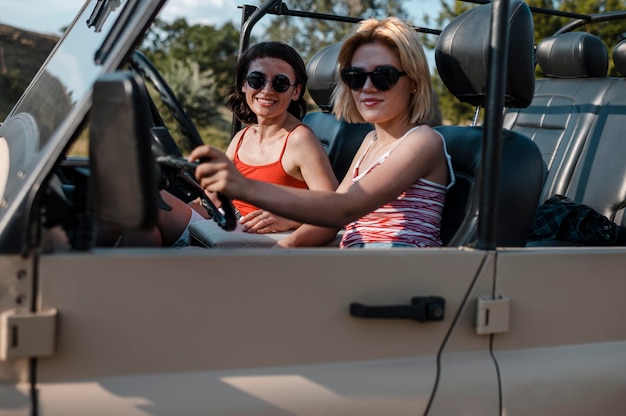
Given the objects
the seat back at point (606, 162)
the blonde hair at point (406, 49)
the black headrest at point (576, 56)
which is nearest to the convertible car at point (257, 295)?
the blonde hair at point (406, 49)

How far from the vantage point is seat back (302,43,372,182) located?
12.1 feet

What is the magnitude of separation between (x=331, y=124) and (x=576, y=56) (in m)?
1.25

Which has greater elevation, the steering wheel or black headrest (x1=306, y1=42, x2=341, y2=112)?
black headrest (x1=306, y1=42, x2=341, y2=112)

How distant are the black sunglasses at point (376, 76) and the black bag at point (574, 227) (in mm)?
825

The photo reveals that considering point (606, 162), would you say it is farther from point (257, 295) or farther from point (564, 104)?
point (257, 295)

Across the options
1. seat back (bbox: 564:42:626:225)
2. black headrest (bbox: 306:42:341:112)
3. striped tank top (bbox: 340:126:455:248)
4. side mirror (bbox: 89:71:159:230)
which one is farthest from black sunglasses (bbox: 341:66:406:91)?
black headrest (bbox: 306:42:341:112)

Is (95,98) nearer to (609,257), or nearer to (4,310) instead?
(4,310)

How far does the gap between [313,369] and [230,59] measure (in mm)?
21756

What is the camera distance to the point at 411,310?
1.78 metres

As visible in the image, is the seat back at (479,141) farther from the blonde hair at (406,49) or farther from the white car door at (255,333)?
the white car door at (255,333)

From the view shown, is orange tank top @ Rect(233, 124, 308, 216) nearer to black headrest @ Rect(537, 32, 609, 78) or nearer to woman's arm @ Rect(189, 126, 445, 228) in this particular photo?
woman's arm @ Rect(189, 126, 445, 228)

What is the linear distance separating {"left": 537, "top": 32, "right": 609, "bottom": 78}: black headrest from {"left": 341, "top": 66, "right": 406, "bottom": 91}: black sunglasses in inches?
76.0

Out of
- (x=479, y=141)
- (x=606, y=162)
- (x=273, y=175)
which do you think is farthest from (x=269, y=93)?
(x=606, y=162)

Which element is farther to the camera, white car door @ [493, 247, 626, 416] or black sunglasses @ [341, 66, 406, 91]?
black sunglasses @ [341, 66, 406, 91]
